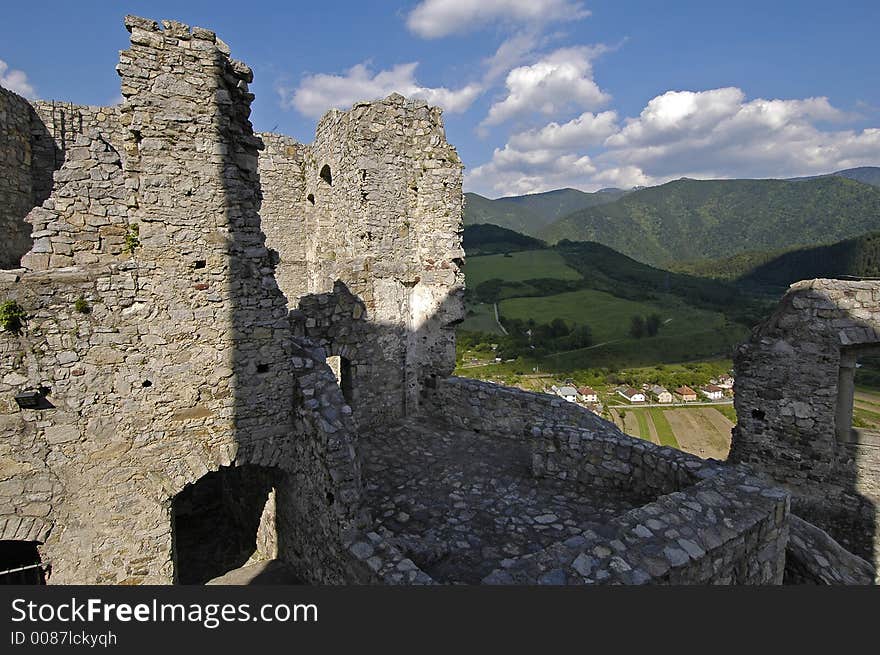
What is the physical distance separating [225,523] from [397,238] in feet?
21.1

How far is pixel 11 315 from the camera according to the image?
4812 mm

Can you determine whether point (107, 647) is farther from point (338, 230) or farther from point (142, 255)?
point (338, 230)

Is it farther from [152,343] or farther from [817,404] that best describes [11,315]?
[817,404]

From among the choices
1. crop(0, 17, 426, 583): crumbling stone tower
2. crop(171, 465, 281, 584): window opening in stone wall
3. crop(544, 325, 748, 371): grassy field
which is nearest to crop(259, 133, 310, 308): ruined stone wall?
crop(171, 465, 281, 584): window opening in stone wall

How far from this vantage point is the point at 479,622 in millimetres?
3797

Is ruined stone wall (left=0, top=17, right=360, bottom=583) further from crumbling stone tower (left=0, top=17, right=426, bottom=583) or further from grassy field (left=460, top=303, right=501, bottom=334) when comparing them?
grassy field (left=460, top=303, right=501, bottom=334)

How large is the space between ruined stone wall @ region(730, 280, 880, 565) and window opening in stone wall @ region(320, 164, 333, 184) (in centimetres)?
943

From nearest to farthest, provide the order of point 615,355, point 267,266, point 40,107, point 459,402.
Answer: point 267,266
point 40,107
point 459,402
point 615,355

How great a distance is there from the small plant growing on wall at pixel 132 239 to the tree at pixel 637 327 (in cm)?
5283

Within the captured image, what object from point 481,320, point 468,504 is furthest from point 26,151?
point 481,320

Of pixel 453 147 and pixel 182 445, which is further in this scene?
pixel 453 147

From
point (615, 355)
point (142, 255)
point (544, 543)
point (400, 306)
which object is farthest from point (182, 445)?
point (615, 355)

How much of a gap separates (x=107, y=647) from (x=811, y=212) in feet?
677

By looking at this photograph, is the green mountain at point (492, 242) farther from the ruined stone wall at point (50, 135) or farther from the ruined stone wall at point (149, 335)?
the ruined stone wall at point (149, 335)
